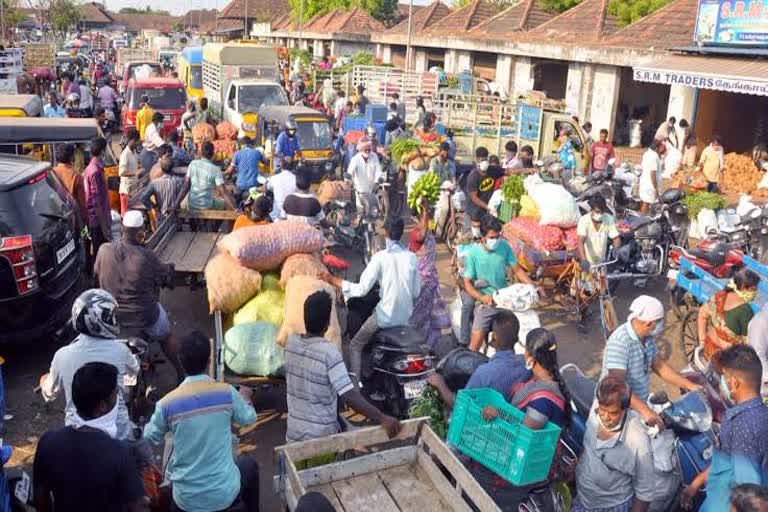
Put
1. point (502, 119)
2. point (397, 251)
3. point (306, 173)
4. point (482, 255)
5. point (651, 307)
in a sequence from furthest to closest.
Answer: point (502, 119) → point (306, 173) → point (482, 255) → point (397, 251) → point (651, 307)

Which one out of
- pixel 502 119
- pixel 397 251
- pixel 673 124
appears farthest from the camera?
pixel 673 124

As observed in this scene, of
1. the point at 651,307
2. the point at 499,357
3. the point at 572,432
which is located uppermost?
the point at 651,307

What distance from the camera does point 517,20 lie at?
91.7 feet

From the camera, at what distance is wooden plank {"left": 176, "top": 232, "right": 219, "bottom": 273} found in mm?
7637

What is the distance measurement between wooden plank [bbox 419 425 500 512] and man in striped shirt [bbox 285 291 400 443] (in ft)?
0.69

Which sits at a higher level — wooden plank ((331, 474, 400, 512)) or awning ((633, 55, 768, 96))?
awning ((633, 55, 768, 96))

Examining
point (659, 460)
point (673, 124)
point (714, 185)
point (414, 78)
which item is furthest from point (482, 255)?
point (414, 78)

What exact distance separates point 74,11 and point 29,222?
235 feet

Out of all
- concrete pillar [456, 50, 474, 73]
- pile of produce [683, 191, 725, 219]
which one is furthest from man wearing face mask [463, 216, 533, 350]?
concrete pillar [456, 50, 474, 73]

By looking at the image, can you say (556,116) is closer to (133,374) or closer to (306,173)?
(306,173)

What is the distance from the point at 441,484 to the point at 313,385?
3.08 feet

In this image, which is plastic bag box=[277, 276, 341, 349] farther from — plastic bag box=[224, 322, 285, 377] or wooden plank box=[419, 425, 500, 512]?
wooden plank box=[419, 425, 500, 512]

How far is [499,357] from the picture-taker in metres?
4.92

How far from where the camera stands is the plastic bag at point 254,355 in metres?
5.87
